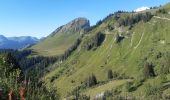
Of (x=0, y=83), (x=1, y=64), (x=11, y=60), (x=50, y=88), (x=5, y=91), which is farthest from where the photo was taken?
(x=11, y=60)

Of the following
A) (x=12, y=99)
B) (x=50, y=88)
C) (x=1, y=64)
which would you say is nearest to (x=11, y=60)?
(x=1, y=64)

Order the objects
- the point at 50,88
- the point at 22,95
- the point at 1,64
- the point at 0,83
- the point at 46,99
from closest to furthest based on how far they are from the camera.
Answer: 1. the point at 22,95
2. the point at 0,83
3. the point at 46,99
4. the point at 50,88
5. the point at 1,64

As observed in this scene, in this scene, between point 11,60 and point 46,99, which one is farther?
point 11,60

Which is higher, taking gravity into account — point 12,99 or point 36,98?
point 12,99

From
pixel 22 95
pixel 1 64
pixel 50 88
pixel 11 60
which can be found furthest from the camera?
pixel 11 60

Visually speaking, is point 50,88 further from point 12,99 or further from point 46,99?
point 12,99

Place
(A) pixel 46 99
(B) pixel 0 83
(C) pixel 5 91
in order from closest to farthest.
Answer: (C) pixel 5 91 → (B) pixel 0 83 → (A) pixel 46 99

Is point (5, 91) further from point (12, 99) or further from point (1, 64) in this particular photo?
point (1, 64)

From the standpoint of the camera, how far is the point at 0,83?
42094 mm

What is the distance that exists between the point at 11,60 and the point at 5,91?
85032 millimetres

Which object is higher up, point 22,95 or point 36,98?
point 22,95

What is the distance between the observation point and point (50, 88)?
59.6 metres

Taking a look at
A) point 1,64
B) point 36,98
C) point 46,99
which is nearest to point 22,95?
point 36,98

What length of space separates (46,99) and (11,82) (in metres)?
5.55
